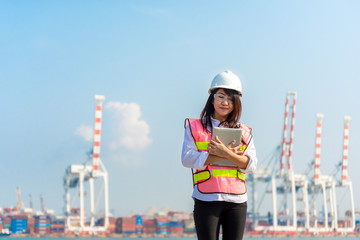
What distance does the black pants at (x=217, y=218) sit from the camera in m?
2.07

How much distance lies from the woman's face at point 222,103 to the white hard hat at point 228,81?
25mm

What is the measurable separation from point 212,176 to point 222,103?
0.25 metres

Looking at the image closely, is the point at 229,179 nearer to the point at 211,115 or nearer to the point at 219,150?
the point at 219,150

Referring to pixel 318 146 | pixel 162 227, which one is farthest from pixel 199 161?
pixel 162 227

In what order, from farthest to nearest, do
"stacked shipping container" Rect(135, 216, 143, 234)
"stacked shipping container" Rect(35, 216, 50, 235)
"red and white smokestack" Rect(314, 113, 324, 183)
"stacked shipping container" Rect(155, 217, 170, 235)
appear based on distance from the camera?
1. "stacked shipping container" Rect(155, 217, 170, 235)
2. "stacked shipping container" Rect(135, 216, 143, 234)
3. "stacked shipping container" Rect(35, 216, 50, 235)
4. "red and white smokestack" Rect(314, 113, 324, 183)

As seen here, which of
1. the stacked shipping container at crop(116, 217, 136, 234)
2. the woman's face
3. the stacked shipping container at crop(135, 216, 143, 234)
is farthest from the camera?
the stacked shipping container at crop(135, 216, 143, 234)

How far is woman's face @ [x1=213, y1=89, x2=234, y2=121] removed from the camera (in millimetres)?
2143

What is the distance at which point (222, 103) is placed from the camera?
2.14 m

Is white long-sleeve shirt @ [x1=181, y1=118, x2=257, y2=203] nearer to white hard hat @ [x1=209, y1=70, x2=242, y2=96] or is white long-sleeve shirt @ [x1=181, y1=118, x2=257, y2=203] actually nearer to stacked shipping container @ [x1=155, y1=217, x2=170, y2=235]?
white hard hat @ [x1=209, y1=70, x2=242, y2=96]

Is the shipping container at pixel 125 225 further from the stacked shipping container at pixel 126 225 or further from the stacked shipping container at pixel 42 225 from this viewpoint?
the stacked shipping container at pixel 42 225

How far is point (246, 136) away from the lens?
217 centimetres

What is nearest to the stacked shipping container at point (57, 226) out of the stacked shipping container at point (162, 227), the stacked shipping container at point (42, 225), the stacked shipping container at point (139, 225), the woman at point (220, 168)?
the stacked shipping container at point (42, 225)

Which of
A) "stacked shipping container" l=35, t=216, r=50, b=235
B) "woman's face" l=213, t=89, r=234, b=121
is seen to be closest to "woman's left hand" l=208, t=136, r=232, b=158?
"woman's face" l=213, t=89, r=234, b=121

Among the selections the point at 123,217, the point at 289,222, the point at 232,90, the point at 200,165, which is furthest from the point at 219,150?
the point at 123,217
